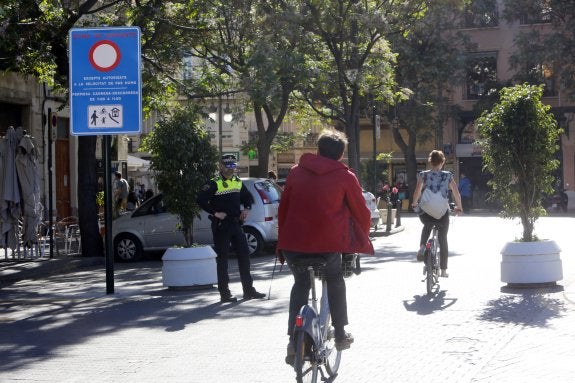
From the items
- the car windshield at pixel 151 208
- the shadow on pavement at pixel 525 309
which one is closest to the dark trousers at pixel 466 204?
the car windshield at pixel 151 208

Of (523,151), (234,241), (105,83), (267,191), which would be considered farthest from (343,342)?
(267,191)

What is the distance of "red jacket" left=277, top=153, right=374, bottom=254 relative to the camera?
22.9 ft

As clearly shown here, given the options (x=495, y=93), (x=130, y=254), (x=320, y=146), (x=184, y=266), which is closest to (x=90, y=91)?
(x=184, y=266)

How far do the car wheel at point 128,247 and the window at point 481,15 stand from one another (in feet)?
99.9

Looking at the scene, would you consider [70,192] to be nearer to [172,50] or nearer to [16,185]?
[172,50]

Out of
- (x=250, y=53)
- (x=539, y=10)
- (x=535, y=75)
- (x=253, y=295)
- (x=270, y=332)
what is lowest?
(x=270, y=332)

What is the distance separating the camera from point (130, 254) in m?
21.8

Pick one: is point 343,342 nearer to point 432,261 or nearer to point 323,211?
point 323,211

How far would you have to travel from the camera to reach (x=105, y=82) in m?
13.7

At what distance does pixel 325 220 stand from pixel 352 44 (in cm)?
2200

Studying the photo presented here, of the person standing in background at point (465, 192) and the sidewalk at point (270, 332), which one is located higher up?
the person standing in background at point (465, 192)

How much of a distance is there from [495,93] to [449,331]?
42.9 meters

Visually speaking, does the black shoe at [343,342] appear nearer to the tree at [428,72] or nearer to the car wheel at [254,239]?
the car wheel at [254,239]

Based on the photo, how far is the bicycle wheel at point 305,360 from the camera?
6.53 m
